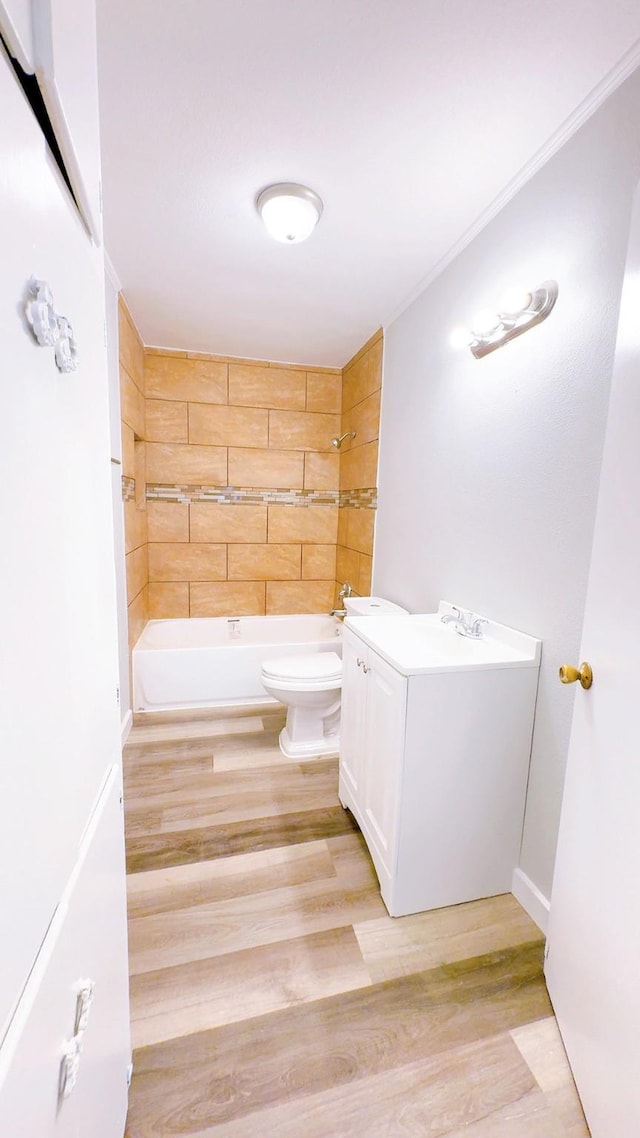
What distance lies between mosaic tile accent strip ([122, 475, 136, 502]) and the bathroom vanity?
1.63m

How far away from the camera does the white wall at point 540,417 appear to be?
1.17 meters

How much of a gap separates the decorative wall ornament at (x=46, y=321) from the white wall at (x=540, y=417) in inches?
49.8

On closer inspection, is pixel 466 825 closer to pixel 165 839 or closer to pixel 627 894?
pixel 627 894

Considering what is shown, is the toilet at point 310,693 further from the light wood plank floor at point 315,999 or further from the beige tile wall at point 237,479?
the beige tile wall at point 237,479

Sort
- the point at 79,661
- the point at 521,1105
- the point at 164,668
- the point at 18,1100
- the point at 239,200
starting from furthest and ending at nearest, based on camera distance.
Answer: the point at 164,668 → the point at 239,200 → the point at 521,1105 → the point at 79,661 → the point at 18,1100

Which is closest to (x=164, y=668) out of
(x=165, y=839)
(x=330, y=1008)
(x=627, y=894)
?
(x=165, y=839)

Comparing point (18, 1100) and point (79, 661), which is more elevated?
point (79, 661)

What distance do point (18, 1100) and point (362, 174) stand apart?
84.8 inches

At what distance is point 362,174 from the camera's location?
1455 millimetres

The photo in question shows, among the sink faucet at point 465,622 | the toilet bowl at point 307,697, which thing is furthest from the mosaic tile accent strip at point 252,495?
the sink faucet at point 465,622

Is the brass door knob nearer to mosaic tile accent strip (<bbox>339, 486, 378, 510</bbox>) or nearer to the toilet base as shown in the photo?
the toilet base

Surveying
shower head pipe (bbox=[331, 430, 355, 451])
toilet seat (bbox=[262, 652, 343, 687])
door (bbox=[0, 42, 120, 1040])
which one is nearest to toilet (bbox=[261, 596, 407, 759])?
toilet seat (bbox=[262, 652, 343, 687])

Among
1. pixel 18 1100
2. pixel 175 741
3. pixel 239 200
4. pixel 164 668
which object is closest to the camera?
pixel 18 1100

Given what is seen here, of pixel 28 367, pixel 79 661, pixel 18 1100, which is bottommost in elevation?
pixel 18 1100
